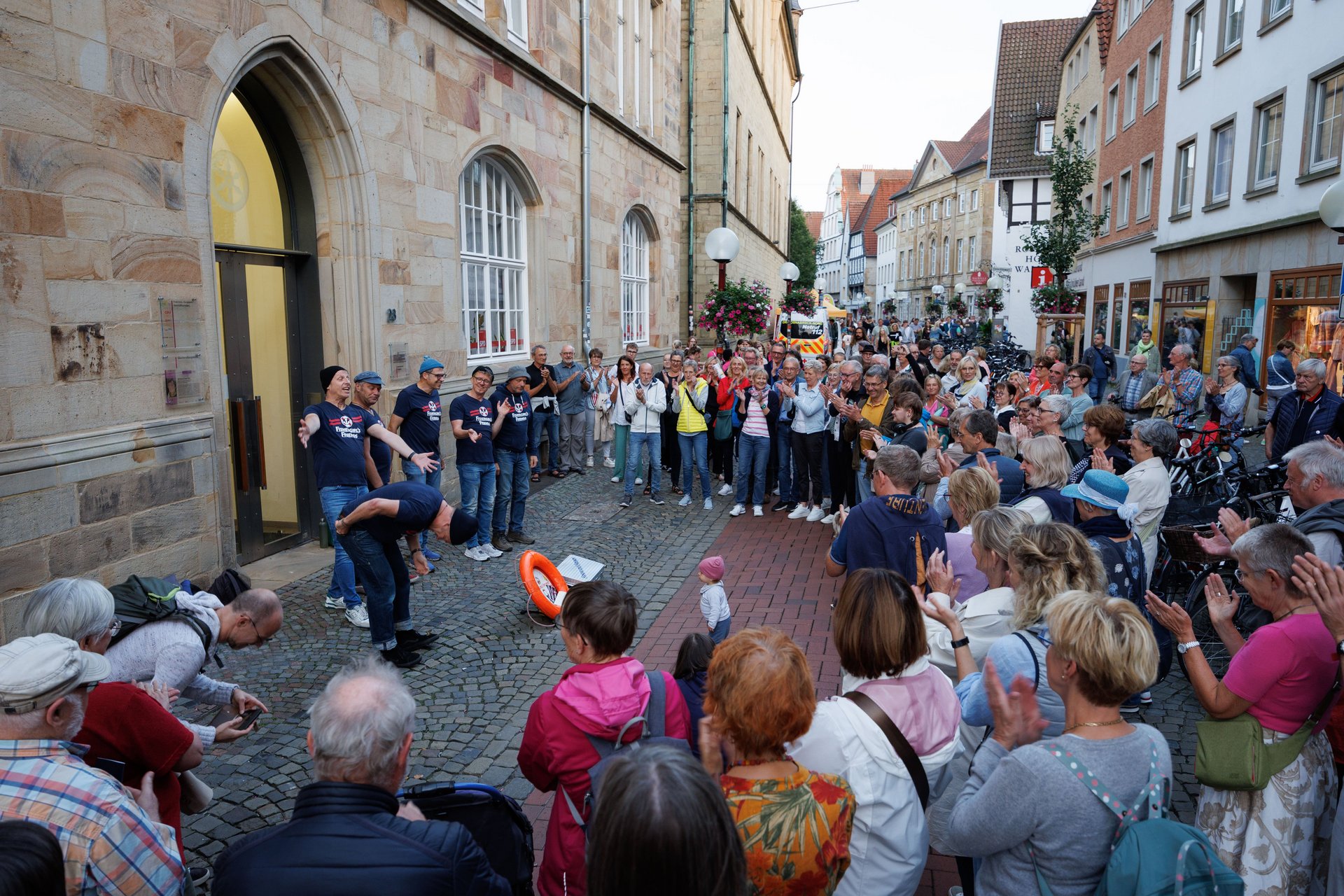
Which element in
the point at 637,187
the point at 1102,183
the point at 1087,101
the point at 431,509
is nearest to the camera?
the point at 431,509

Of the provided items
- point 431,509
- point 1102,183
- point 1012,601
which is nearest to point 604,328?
point 431,509

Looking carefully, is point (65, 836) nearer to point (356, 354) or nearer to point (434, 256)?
point (356, 354)

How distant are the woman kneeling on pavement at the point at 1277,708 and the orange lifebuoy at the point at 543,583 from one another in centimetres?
430

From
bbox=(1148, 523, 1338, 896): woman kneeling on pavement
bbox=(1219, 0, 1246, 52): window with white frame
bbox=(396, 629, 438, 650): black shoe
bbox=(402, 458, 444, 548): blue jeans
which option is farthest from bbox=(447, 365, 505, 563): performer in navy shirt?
bbox=(1219, 0, 1246, 52): window with white frame

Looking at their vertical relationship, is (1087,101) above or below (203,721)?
above

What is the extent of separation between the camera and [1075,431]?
8.66 m

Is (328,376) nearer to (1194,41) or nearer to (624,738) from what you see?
(624,738)

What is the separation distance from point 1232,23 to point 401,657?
68.9ft

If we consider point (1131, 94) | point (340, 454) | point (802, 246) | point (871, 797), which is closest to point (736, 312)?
point (340, 454)

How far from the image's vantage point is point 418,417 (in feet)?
25.8

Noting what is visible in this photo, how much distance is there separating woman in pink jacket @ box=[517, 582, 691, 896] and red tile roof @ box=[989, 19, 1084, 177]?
144ft

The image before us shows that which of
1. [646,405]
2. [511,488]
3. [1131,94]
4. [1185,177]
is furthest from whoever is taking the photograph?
[1131,94]

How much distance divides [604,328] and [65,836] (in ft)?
45.2

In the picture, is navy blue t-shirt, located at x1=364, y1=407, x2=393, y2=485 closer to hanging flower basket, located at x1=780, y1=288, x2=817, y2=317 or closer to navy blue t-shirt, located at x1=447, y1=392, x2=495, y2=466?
navy blue t-shirt, located at x1=447, y1=392, x2=495, y2=466
